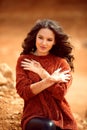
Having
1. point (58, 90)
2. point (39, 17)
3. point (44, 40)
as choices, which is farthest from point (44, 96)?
point (39, 17)

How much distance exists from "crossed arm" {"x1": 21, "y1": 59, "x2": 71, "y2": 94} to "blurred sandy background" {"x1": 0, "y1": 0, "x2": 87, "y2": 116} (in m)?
4.91

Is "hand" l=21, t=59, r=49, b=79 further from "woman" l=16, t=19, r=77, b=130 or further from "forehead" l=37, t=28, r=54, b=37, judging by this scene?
"forehead" l=37, t=28, r=54, b=37

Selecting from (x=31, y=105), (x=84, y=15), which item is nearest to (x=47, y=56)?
(x=31, y=105)

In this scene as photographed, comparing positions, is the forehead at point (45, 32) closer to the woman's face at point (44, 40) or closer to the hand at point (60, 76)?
the woman's face at point (44, 40)

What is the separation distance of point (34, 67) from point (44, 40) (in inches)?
8.2

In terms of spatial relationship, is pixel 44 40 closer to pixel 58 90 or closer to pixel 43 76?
pixel 43 76

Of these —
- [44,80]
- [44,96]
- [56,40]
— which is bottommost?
[44,96]

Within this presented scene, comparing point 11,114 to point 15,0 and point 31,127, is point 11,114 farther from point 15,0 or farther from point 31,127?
point 15,0

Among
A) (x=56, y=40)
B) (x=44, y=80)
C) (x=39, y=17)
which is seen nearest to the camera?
(x=44, y=80)

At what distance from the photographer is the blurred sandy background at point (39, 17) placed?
10.5m

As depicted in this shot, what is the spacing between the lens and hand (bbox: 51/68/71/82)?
3.54 m

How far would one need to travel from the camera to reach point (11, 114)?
4438mm

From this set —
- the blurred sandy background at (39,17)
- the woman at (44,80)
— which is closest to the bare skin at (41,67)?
the woman at (44,80)

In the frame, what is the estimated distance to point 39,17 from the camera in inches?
527
